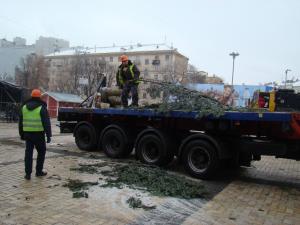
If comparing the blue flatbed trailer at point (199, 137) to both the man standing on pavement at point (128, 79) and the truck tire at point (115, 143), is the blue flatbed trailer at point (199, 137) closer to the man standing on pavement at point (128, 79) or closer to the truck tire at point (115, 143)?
the truck tire at point (115, 143)

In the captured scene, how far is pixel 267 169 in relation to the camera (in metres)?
11.1

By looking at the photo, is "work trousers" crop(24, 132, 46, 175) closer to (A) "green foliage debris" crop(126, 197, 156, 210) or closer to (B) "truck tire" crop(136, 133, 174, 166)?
(A) "green foliage debris" crop(126, 197, 156, 210)

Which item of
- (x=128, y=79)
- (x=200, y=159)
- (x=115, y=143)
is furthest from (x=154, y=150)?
(x=128, y=79)

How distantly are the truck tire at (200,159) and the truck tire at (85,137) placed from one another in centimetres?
419

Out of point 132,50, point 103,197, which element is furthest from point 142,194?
point 132,50

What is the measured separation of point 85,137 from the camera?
1290cm

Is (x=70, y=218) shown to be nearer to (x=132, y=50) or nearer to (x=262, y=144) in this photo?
(x=262, y=144)

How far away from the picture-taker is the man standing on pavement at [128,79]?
38.1 feet

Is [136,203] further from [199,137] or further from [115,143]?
[115,143]

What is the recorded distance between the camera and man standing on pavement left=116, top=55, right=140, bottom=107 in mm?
11602

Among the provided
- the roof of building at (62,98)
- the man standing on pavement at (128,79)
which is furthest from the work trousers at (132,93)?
the roof of building at (62,98)

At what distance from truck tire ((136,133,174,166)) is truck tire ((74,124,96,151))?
2573 mm

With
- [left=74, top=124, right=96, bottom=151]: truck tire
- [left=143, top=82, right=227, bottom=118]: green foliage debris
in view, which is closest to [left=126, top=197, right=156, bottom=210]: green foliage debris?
[left=143, top=82, right=227, bottom=118]: green foliage debris

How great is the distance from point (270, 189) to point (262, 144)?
0.95 meters
